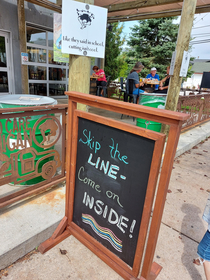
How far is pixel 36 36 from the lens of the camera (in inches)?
350

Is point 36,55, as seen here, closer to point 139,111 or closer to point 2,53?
point 2,53

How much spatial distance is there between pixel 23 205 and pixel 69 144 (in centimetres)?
98

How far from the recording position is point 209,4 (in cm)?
619

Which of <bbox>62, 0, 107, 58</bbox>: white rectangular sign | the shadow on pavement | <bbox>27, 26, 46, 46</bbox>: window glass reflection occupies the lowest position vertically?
the shadow on pavement

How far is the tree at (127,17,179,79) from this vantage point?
14422 mm

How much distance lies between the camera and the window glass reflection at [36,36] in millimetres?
8602

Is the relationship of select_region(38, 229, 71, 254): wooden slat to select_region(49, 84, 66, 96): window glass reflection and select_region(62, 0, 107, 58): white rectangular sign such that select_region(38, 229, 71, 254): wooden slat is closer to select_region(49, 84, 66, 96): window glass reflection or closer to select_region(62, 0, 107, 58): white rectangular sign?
select_region(62, 0, 107, 58): white rectangular sign

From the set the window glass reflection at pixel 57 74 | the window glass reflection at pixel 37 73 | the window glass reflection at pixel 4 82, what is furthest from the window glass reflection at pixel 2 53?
the window glass reflection at pixel 57 74

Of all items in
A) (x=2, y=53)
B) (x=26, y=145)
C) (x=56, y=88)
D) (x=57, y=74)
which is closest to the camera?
(x=26, y=145)

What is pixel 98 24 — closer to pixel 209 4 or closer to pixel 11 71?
pixel 209 4

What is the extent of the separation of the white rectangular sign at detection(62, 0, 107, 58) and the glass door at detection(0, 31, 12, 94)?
7.23 m

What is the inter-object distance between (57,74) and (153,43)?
957 centimetres

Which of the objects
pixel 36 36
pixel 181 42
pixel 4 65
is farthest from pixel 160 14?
pixel 4 65

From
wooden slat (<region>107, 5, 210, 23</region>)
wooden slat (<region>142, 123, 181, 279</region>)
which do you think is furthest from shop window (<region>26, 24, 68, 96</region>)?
wooden slat (<region>142, 123, 181, 279</region>)
